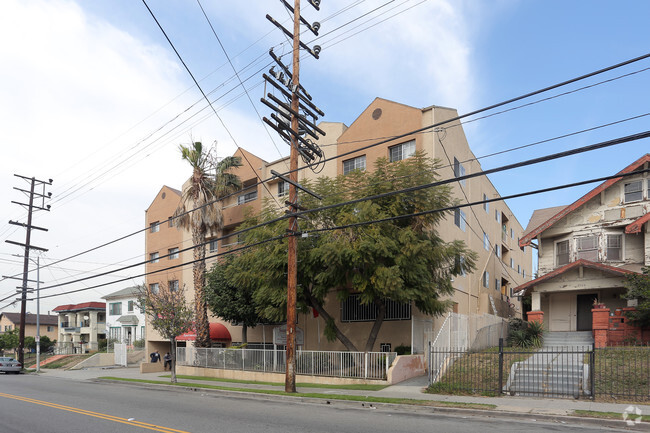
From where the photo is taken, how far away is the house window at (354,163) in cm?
2639

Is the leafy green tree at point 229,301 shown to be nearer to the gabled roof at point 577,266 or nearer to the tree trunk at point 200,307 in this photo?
the tree trunk at point 200,307

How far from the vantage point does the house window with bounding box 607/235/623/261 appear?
2417 cm

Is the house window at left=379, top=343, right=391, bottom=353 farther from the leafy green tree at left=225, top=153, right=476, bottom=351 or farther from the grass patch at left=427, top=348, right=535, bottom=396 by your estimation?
the grass patch at left=427, top=348, right=535, bottom=396

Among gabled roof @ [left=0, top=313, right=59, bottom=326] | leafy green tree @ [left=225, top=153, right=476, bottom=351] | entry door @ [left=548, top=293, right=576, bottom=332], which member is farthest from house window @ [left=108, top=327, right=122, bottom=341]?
entry door @ [left=548, top=293, right=576, bottom=332]

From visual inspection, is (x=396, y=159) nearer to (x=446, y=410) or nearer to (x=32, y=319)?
(x=446, y=410)

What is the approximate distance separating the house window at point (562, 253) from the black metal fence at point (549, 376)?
29.6 ft

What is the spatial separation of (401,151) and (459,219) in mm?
5682

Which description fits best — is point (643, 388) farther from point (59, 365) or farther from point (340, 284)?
point (59, 365)

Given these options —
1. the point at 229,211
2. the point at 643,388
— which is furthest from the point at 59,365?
the point at 643,388

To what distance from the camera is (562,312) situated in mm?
26031

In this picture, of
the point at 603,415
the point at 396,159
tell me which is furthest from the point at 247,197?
the point at 603,415

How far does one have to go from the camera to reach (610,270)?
886 inches

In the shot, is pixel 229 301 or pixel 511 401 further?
pixel 229 301

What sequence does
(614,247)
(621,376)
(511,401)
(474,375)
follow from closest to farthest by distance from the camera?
(511,401), (621,376), (474,375), (614,247)
